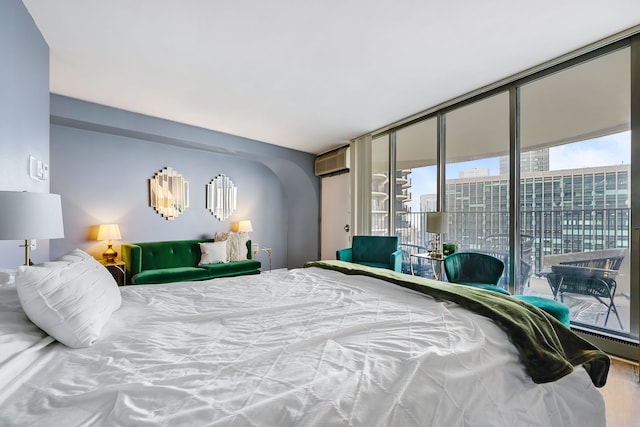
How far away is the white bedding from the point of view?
0.70m

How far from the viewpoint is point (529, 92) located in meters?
2.93

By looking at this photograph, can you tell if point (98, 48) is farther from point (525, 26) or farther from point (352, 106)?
point (525, 26)

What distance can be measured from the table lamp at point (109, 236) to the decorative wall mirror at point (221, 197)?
142 cm

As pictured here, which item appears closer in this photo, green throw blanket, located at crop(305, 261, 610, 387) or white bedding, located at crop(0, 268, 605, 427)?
white bedding, located at crop(0, 268, 605, 427)

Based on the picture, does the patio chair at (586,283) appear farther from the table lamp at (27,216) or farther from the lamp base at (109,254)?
the lamp base at (109,254)

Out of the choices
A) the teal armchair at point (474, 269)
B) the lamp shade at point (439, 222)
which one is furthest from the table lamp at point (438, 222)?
the teal armchair at point (474, 269)

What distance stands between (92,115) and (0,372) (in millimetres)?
3742

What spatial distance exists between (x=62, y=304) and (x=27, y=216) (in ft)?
1.92

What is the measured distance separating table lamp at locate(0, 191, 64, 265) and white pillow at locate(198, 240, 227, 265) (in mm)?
3028

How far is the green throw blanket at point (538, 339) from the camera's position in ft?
3.54

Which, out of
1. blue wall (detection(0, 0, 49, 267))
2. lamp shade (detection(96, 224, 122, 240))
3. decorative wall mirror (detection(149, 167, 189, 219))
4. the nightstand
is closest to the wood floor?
blue wall (detection(0, 0, 49, 267))

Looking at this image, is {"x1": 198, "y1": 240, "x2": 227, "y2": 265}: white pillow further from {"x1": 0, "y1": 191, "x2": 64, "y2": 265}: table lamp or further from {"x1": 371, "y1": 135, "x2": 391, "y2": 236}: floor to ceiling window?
{"x1": 0, "y1": 191, "x2": 64, "y2": 265}: table lamp

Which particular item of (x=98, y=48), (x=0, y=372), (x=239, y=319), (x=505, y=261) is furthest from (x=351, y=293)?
(x=98, y=48)

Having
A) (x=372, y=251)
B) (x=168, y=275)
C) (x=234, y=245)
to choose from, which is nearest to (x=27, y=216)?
(x=168, y=275)
